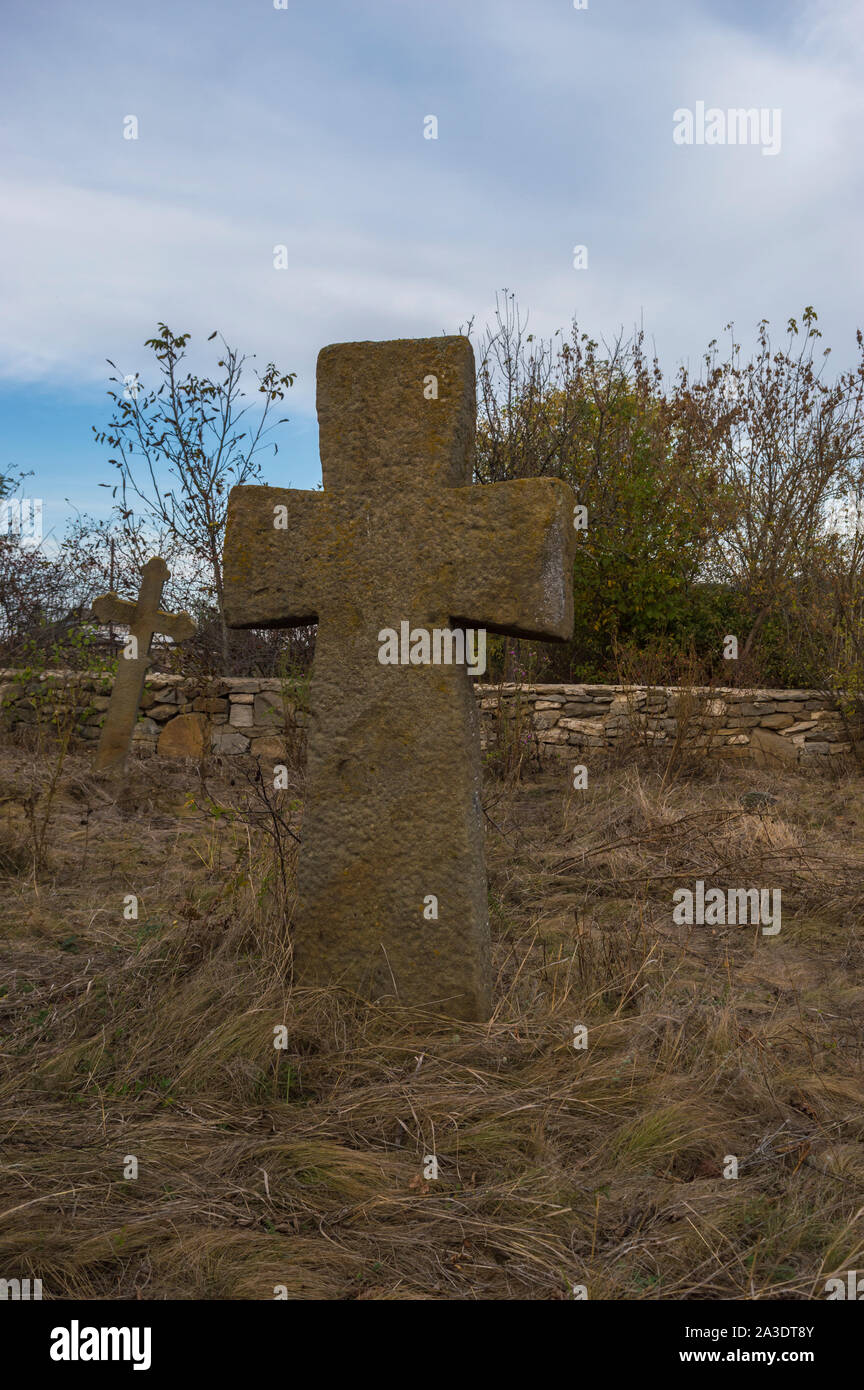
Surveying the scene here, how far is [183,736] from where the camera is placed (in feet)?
28.6

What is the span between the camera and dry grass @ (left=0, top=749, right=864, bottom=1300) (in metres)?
1.91

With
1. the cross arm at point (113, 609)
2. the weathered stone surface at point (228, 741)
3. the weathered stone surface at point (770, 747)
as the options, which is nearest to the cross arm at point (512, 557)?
the cross arm at point (113, 609)

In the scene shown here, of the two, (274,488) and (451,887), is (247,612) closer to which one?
(274,488)

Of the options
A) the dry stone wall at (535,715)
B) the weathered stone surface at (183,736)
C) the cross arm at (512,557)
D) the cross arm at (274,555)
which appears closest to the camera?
the cross arm at (512,557)

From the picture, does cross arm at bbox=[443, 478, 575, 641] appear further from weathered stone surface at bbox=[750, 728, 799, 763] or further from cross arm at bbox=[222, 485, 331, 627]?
weathered stone surface at bbox=[750, 728, 799, 763]

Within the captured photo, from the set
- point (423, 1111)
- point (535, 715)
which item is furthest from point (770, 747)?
point (423, 1111)

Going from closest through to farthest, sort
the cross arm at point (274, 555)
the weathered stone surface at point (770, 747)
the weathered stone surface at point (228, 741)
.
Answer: the cross arm at point (274, 555) → the weathered stone surface at point (228, 741) → the weathered stone surface at point (770, 747)

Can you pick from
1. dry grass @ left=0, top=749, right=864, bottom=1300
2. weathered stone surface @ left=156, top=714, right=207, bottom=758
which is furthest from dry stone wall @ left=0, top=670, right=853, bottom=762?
dry grass @ left=0, top=749, right=864, bottom=1300

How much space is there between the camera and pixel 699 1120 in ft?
7.88

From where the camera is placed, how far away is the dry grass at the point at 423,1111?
1.91 m

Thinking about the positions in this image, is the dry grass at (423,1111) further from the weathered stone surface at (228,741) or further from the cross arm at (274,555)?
the weathered stone surface at (228,741)

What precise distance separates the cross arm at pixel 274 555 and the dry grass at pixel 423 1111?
3.25 feet

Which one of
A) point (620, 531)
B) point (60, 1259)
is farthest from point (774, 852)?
point (620, 531)

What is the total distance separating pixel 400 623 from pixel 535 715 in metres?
6.18
